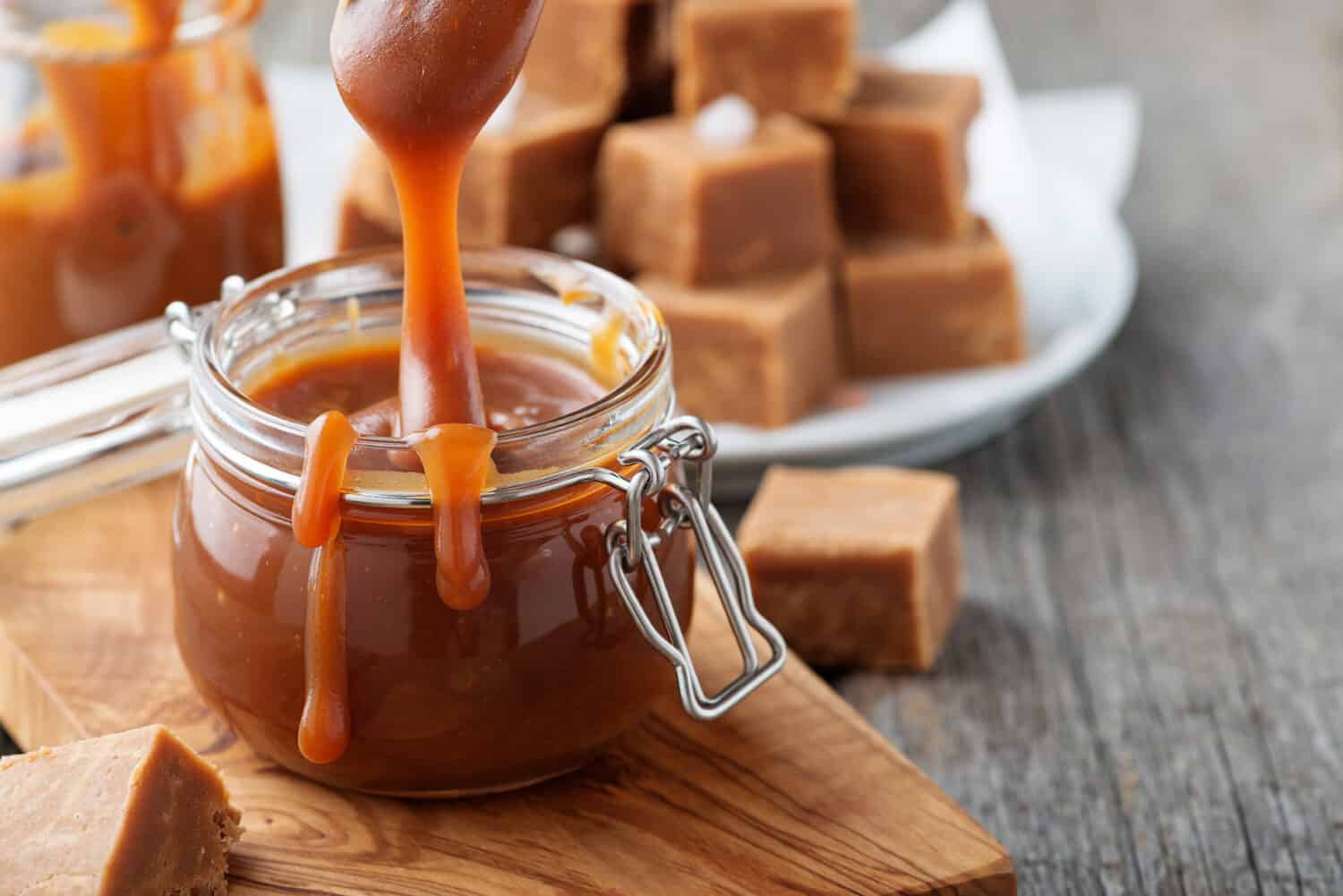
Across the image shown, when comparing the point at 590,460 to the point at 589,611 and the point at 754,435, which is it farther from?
the point at 754,435

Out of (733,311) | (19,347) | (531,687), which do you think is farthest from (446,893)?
(733,311)

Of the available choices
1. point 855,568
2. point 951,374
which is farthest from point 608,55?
point 855,568

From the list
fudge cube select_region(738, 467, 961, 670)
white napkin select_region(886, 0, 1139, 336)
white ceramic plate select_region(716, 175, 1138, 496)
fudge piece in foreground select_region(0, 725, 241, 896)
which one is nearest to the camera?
fudge piece in foreground select_region(0, 725, 241, 896)

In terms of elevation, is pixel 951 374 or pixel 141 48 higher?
pixel 141 48

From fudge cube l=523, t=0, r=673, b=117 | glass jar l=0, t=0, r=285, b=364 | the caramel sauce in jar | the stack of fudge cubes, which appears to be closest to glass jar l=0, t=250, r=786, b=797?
the caramel sauce in jar

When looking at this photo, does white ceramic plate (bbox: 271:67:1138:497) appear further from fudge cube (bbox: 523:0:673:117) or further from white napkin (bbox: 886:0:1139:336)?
fudge cube (bbox: 523:0:673:117)

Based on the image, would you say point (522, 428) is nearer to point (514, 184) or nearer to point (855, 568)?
point (855, 568)

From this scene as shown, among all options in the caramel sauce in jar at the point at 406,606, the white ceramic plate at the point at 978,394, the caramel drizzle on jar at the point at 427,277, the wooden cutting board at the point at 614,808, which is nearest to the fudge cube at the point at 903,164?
the white ceramic plate at the point at 978,394
